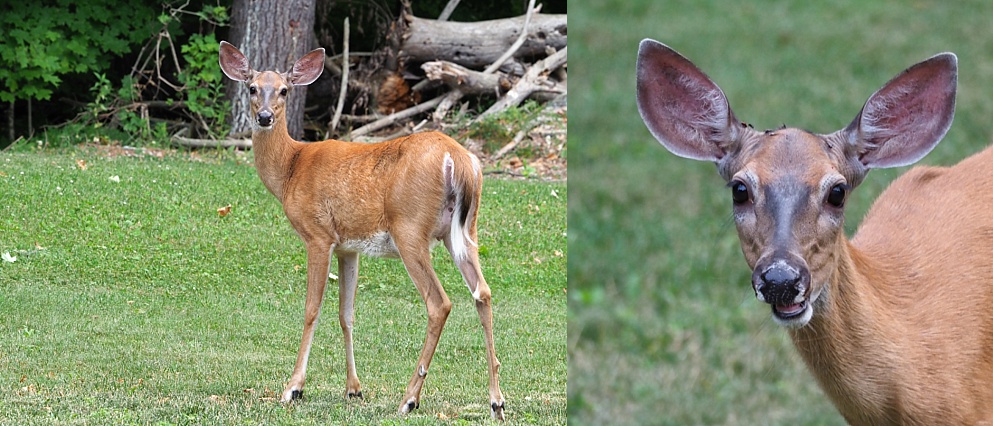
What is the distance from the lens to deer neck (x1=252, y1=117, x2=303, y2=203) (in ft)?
17.8

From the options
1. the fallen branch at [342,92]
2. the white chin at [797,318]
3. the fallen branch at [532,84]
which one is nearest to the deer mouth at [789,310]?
the white chin at [797,318]

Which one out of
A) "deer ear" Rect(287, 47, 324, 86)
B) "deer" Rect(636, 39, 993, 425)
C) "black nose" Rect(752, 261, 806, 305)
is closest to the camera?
"black nose" Rect(752, 261, 806, 305)

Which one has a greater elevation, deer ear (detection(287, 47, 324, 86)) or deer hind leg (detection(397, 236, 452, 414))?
deer ear (detection(287, 47, 324, 86))

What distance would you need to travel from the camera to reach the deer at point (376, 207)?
15.8ft

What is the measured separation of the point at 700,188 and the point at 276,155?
7.86 feet

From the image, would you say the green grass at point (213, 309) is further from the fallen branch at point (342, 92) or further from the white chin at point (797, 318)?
the white chin at point (797, 318)

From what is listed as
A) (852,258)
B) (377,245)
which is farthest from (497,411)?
(852,258)

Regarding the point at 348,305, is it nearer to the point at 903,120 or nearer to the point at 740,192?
the point at 740,192

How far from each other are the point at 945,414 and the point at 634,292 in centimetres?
277

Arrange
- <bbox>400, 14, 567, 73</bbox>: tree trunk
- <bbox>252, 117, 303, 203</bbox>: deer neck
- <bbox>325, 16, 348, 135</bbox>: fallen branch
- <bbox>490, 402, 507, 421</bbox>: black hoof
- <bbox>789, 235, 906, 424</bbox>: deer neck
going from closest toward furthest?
<bbox>789, 235, 906, 424</bbox>: deer neck < <bbox>490, 402, 507, 421</bbox>: black hoof < <bbox>252, 117, 303, 203</bbox>: deer neck < <bbox>325, 16, 348, 135</bbox>: fallen branch < <bbox>400, 14, 567, 73</bbox>: tree trunk

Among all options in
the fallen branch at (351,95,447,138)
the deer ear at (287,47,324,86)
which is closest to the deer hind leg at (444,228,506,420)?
the deer ear at (287,47,324,86)

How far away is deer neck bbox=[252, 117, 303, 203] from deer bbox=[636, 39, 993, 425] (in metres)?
A: 2.80

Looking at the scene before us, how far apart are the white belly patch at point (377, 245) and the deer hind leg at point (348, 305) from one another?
0.25 metres

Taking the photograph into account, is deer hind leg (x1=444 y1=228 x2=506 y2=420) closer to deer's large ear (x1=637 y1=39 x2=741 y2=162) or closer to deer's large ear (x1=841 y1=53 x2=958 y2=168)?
deer's large ear (x1=637 y1=39 x2=741 y2=162)
